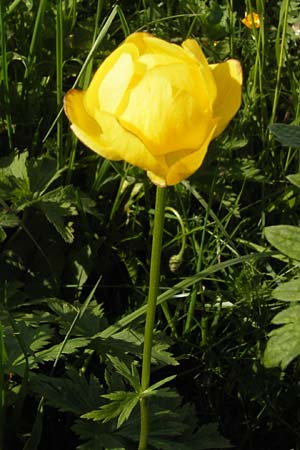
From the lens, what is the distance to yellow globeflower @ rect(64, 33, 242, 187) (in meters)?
0.98

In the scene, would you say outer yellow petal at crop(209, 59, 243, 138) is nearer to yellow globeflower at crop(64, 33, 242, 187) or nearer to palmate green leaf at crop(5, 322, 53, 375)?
yellow globeflower at crop(64, 33, 242, 187)

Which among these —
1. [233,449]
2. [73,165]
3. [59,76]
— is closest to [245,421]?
[233,449]

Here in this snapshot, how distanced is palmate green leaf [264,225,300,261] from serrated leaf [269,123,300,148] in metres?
0.16

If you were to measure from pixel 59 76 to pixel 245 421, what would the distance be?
84 cm

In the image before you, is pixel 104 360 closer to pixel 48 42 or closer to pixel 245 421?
pixel 245 421

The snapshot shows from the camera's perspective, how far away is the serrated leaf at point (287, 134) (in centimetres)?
150

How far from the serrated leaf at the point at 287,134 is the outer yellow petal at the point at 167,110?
522 millimetres

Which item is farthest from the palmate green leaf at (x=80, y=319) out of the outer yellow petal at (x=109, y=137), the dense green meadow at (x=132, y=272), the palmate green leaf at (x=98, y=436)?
the outer yellow petal at (x=109, y=137)

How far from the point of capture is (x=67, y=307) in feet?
5.36

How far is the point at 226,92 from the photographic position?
105 cm

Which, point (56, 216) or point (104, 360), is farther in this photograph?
point (56, 216)

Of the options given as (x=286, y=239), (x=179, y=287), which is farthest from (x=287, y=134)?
(x=179, y=287)

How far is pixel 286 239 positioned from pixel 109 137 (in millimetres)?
632

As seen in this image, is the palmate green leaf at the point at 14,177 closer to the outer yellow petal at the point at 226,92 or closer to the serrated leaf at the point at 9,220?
the serrated leaf at the point at 9,220
